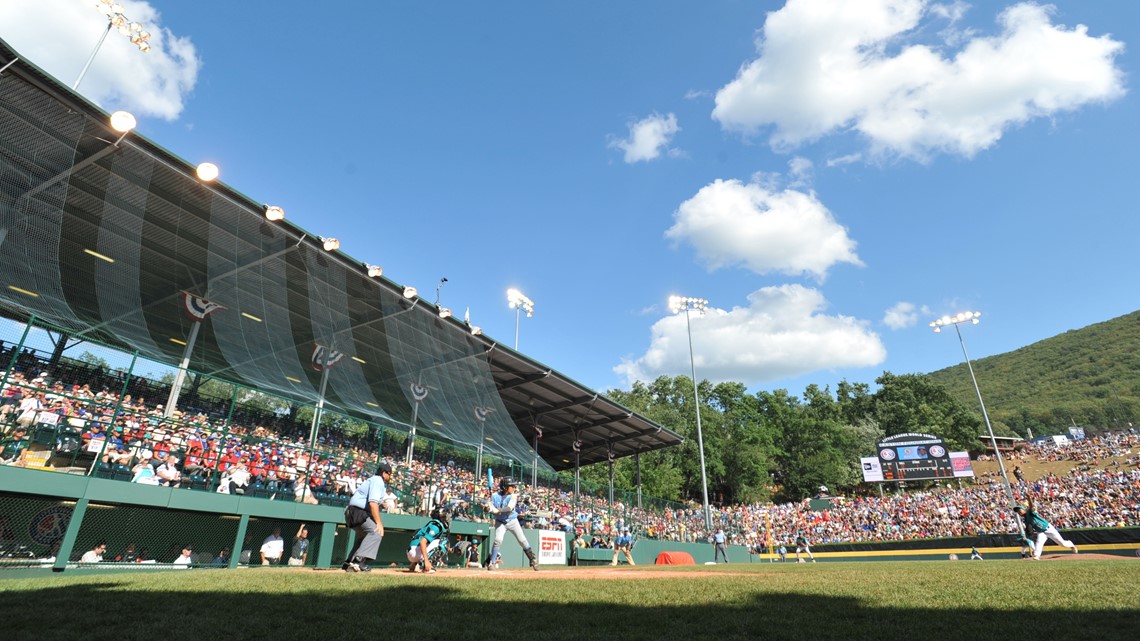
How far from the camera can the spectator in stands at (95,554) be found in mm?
10301

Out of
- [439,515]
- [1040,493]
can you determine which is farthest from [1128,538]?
[439,515]

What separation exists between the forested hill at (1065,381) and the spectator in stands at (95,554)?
11803 centimetres

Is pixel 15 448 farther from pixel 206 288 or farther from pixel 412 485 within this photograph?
pixel 206 288

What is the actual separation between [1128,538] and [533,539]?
26037mm

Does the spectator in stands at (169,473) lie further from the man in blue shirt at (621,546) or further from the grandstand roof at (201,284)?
the man in blue shirt at (621,546)

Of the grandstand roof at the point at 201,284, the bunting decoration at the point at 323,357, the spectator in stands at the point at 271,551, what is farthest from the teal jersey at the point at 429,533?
the bunting decoration at the point at 323,357

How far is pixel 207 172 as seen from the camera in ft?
48.6

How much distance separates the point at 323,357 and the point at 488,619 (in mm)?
17540

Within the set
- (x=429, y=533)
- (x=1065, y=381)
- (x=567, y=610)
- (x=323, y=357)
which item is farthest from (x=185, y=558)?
(x=1065, y=381)

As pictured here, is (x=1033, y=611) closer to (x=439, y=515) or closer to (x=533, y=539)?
(x=439, y=515)

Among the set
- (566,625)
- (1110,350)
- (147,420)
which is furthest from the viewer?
(1110,350)

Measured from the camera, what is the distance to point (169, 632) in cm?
395

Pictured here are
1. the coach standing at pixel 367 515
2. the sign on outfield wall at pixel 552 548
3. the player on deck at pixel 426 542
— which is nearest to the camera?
the coach standing at pixel 367 515

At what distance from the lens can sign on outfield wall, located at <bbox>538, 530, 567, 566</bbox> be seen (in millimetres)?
17884
